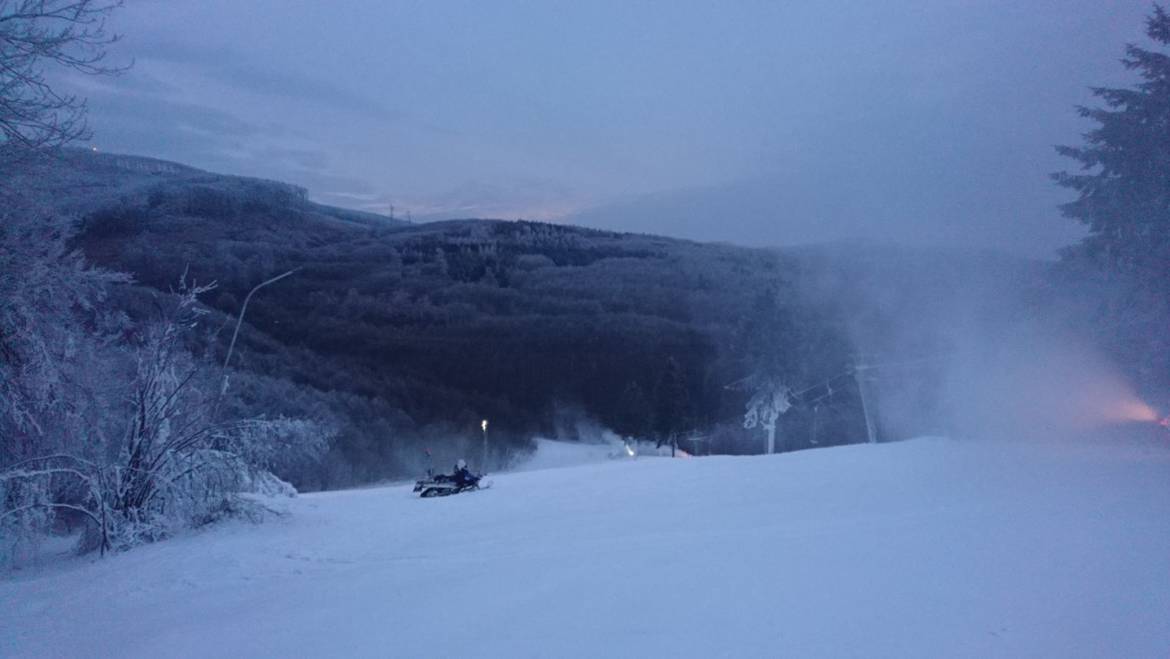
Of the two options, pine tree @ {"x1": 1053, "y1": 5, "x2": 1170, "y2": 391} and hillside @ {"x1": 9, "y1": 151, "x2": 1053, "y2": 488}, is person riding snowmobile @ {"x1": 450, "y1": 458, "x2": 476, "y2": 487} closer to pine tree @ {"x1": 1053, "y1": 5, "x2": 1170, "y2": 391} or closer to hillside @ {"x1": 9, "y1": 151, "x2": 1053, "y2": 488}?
hillside @ {"x1": 9, "y1": 151, "x2": 1053, "y2": 488}

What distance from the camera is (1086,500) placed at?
10.0m

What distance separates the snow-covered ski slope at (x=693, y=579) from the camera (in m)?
6.30

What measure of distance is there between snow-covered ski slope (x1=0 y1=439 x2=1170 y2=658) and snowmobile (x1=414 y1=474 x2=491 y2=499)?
5.85 meters

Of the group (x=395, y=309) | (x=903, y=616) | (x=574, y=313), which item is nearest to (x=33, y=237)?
(x=903, y=616)

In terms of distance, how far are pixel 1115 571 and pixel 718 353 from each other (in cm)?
4024

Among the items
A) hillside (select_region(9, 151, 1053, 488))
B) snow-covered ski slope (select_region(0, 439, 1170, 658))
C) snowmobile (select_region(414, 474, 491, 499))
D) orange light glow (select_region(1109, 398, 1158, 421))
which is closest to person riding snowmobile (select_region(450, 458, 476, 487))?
snowmobile (select_region(414, 474, 491, 499))

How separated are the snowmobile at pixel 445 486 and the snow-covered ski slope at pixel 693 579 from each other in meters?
5.85

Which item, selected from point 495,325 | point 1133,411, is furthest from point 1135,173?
point 495,325

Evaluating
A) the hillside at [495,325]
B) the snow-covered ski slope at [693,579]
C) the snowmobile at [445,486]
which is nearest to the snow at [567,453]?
the hillside at [495,325]

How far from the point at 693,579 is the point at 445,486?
12.7 meters

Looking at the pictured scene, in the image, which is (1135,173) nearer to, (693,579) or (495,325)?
(693,579)

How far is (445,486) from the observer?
19750 mm

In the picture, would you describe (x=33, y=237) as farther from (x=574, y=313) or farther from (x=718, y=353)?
(x=574, y=313)

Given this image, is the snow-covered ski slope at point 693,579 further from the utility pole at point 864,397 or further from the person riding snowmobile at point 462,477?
the utility pole at point 864,397
